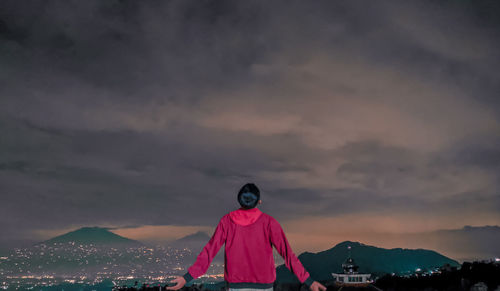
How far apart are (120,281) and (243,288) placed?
18296cm

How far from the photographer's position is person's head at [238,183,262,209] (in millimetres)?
8172

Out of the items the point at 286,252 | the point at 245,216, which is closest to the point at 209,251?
the point at 245,216

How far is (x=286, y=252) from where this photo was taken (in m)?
8.52

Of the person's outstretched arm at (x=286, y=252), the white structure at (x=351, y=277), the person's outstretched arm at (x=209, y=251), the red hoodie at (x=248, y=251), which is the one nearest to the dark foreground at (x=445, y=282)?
the white structure at (x=351, y=277)

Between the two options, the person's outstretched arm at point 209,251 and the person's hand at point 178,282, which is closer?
the person's hand at point 178,282

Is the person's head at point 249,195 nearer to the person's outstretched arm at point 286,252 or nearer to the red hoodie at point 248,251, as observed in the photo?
the red hoodie at point 248,251

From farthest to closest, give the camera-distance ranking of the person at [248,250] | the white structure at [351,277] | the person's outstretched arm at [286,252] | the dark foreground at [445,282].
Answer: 1. the white structure at [351,277]
2. the dark foreground at [445,282]
3. the person's outstretched arm at [286,252]
4. the person at [248,250]

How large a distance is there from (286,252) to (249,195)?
1.51 metres

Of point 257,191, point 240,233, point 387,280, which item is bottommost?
point 387,280

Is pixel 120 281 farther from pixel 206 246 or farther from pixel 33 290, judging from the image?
pixel 206 246

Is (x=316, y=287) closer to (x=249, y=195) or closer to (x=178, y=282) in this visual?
(x=249, y=195)

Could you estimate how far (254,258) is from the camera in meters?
8.23

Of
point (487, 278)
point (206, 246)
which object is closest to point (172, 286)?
point (206, 246)

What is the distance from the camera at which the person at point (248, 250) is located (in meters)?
8.17
